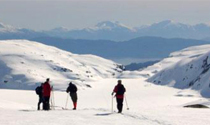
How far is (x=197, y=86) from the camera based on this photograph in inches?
6599

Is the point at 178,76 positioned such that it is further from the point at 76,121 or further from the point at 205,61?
the point at 76,121

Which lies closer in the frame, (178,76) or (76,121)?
(76,121)

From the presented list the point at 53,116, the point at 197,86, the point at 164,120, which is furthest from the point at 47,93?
the point at 197,86

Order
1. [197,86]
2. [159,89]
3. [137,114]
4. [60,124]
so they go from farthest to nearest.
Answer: [159,89] → [197,86] → [137,114] → [60,124]

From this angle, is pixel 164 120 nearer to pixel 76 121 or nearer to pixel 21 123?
pixel 76 121

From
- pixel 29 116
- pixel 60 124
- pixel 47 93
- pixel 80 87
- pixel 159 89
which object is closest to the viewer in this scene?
pixel 60 124

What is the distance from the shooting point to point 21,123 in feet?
83.9

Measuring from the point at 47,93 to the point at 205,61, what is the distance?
534 ft

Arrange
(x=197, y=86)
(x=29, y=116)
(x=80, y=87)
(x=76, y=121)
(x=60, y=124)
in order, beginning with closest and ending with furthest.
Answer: (x=60, y=124) → (x=76, y=121) → (x=29, y=116) → (x=197, y=86) → (x=80, y=87)

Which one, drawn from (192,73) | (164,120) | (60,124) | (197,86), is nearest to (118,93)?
(164,120)

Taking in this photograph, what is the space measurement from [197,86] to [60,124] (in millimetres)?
147143

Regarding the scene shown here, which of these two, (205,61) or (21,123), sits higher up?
(205,61)

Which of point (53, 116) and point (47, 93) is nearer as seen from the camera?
point (53, 116)

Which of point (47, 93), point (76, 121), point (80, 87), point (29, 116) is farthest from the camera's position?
point (80, 87)
